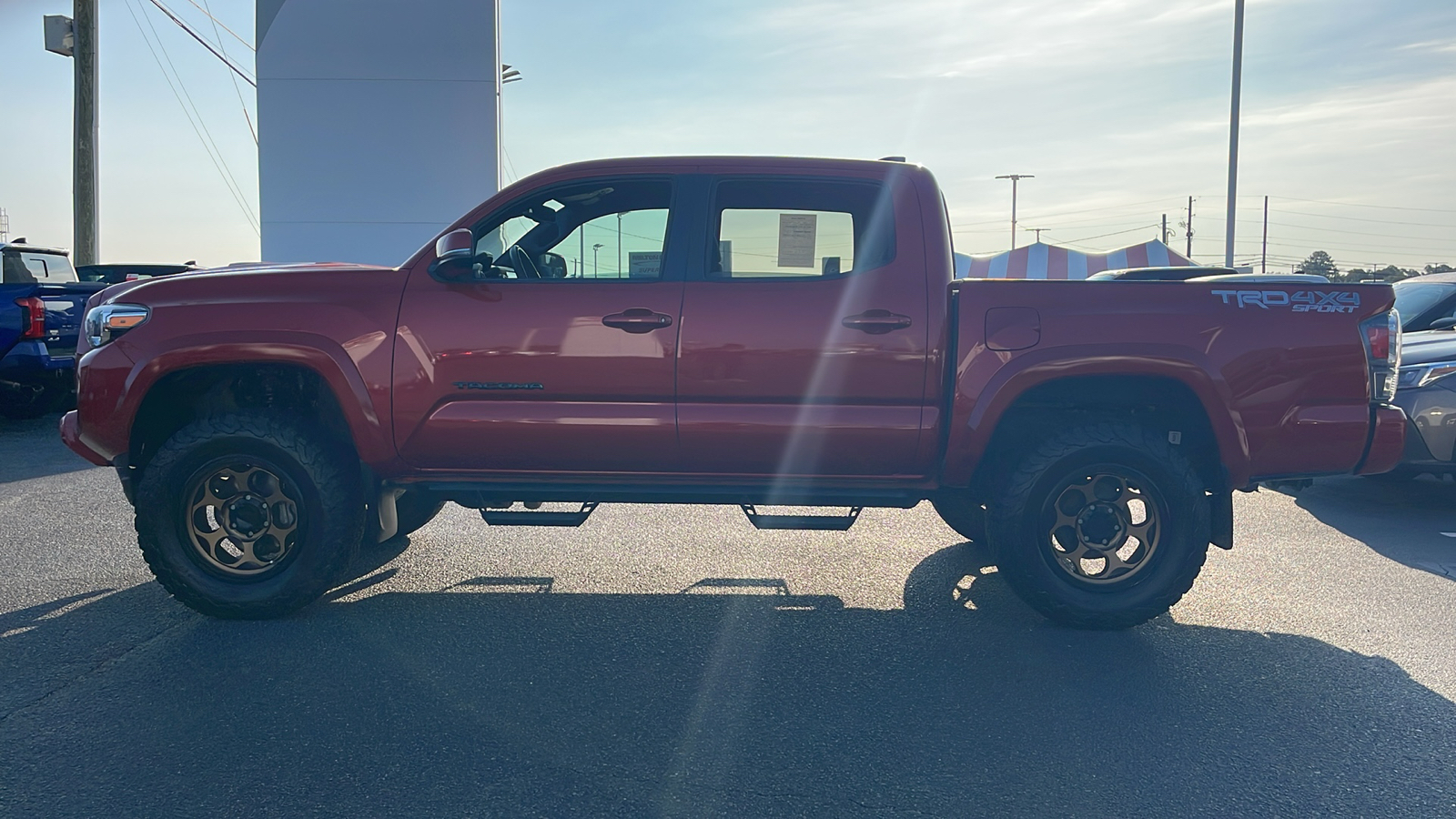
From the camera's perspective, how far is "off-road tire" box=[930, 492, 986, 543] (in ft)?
17.3

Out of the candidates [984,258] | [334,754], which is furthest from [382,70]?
[334,754]

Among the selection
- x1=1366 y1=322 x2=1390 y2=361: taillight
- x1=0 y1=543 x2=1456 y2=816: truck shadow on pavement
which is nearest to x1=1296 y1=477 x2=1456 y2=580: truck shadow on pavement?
x1=1366 y1=322 x2=1390 y2=361: taillight

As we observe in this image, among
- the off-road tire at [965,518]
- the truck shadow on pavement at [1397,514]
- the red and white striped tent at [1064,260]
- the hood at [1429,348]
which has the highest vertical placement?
the red and white striped tent at [1064,260]

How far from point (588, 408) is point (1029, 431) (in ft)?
6.67

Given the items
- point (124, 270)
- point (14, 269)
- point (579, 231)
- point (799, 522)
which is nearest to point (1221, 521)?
point (799, 522)

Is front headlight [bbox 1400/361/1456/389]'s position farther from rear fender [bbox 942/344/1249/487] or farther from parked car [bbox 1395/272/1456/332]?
rear fender [bbox 942/344/1249/487]

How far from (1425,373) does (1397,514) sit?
98cm

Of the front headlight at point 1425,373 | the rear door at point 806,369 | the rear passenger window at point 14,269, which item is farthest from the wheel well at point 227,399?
the rear passenger window at point 14,269

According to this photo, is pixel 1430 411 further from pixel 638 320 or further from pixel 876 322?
pixel 638 320

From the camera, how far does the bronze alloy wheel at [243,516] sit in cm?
468

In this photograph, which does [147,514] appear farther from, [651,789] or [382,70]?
[382,70]

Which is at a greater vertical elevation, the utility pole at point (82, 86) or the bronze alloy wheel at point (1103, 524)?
the utility pole at point (82, 86)

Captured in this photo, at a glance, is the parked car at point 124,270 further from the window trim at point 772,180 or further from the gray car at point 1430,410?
the gray car at point 1430,410

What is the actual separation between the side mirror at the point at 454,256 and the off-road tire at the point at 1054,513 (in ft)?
8.50
